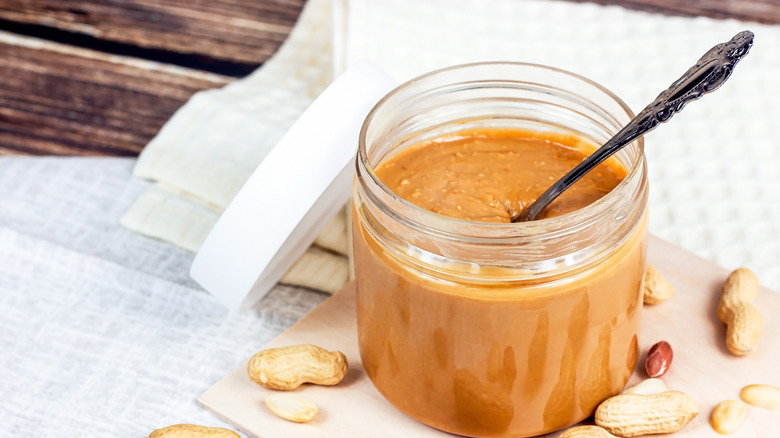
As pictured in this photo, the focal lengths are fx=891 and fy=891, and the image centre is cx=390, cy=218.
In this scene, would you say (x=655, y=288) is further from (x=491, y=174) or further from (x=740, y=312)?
(x=491, y=174)

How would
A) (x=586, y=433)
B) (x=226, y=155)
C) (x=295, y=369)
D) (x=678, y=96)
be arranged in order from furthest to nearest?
(x=226, y=155)
(x=295, y=369)
(x=586, y=433)
(x=678, y=96)

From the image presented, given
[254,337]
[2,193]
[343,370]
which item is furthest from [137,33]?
[343,370]

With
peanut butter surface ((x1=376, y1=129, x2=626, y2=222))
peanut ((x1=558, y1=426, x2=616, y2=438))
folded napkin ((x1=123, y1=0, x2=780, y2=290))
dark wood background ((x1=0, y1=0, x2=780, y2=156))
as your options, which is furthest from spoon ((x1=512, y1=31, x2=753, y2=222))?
dark wood background ((x1=0, y1=0, x2=780, y2=156))

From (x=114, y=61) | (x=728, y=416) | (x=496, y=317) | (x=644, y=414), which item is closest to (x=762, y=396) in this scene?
(x=728, y=416)

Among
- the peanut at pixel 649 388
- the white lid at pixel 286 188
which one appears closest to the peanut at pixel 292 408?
the white lid at pixel 286 188

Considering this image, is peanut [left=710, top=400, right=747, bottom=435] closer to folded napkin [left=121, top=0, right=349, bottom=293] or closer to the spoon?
the spoon

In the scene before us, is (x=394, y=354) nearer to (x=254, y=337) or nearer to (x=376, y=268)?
(x=376, y=268)
